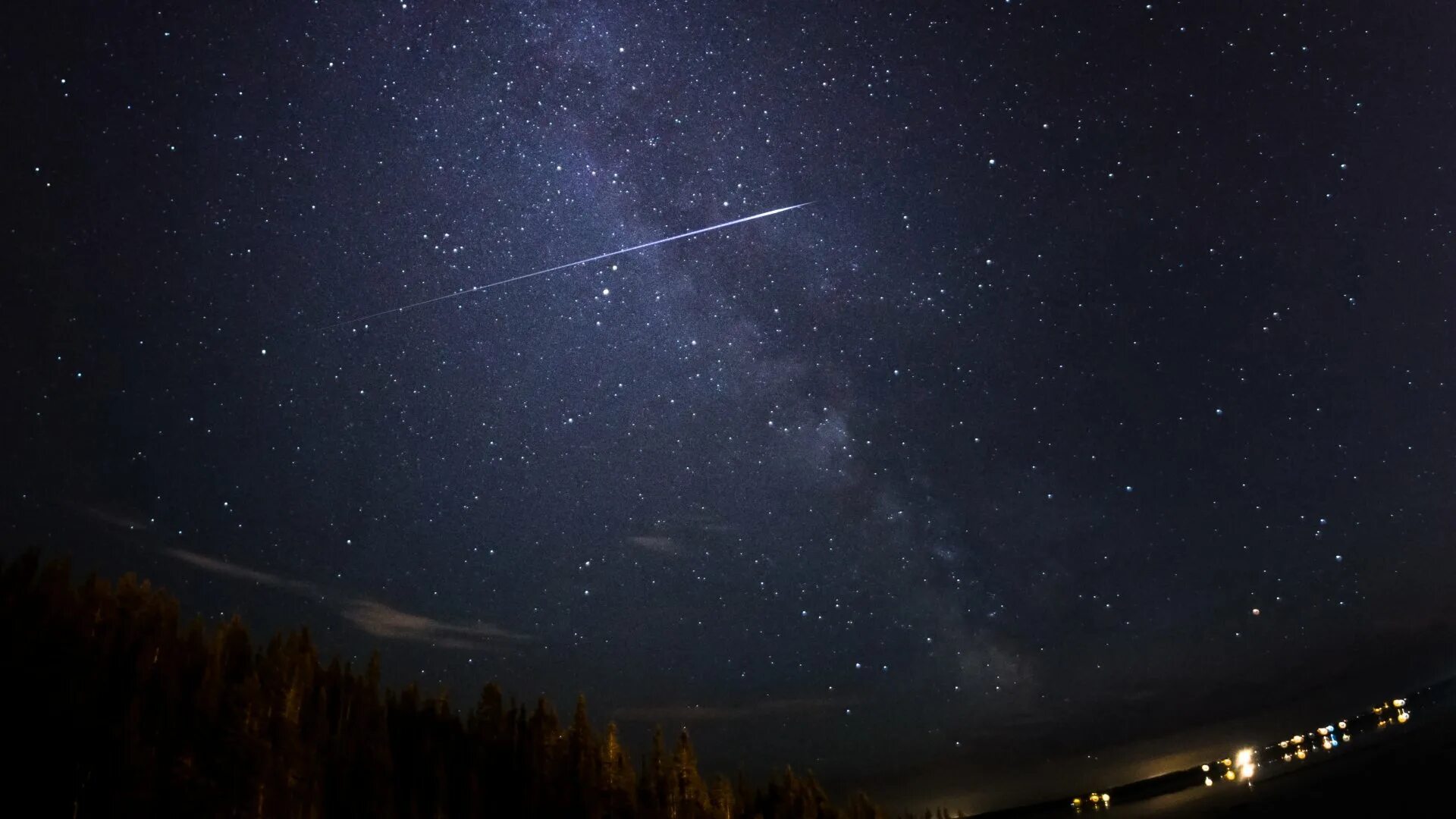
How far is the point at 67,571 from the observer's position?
17953 millimetres

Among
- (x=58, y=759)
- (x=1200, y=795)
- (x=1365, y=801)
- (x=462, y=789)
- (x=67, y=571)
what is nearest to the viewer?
(x=58, y=759)

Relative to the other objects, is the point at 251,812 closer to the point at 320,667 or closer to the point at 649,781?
the point at 320,667

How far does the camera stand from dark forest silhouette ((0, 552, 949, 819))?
13406 millimetres

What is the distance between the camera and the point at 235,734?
1462cm

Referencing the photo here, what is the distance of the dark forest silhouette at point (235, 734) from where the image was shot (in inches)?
528

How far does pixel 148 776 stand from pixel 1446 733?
296 feet

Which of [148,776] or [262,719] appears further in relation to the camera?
[262,719]

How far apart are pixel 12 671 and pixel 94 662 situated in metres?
1.39

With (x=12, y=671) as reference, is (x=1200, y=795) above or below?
below

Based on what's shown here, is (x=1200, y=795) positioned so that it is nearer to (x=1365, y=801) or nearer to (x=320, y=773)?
(x=1365, y=801)

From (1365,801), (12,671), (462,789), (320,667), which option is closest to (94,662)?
(12,671)

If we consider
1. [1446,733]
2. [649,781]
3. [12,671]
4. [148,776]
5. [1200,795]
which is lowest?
[1200,795]

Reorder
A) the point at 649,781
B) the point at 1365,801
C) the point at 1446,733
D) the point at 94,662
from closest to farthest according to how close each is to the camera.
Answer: the point at 94,662, the point at 649,781, the point at 1365,801, the point at 1446,733

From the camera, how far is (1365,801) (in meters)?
37.6
